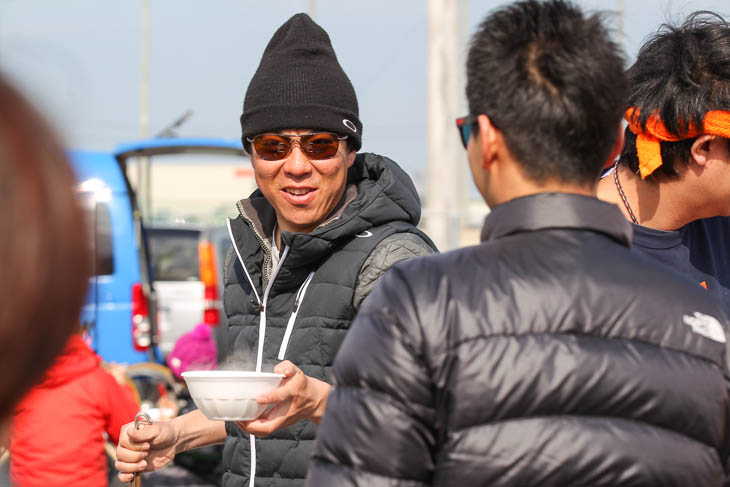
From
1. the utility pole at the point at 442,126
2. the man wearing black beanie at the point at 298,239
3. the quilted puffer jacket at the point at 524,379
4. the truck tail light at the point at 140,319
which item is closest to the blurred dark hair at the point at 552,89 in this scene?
the quilted puffer jacket at the point at 524,379

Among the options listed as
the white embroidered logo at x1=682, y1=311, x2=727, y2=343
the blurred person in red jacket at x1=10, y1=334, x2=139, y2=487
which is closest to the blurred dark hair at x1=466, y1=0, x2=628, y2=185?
the white embroidered logo at x1=682, y1=311, x2=727, y2=343

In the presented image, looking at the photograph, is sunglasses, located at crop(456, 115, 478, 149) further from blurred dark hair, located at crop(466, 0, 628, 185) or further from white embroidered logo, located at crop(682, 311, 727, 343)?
white embroidered logo, located at crop(682, 311, 727, 343)

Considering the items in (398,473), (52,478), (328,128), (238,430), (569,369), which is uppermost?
(328,128)

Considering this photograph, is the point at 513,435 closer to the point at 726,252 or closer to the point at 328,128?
the point at 328,128

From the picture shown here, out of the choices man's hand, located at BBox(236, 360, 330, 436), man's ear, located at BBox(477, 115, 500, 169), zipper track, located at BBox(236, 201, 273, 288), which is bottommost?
man's hand, located at BBox(236, 360, 330, 436)

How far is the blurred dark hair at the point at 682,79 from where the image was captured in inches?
106

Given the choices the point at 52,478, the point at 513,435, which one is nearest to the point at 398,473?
the point at 513,435

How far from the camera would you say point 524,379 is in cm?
154

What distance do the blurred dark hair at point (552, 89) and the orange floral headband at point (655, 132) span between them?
3.37 ft

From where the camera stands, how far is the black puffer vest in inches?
101

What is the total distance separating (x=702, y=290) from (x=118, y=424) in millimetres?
3014

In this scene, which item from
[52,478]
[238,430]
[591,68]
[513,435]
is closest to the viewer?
[513,435]

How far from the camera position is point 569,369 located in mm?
1544

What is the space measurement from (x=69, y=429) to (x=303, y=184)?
6.04 feet
